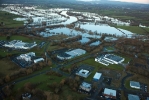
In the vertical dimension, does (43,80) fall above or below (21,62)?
below

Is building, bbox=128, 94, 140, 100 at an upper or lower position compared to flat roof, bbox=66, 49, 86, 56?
lower

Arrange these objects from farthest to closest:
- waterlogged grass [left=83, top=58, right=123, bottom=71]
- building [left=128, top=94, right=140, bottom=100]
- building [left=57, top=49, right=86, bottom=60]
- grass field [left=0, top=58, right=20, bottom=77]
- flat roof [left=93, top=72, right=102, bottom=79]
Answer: building [left=57, top=49, right=86, bottom=60], waterlogged grass [left=83, top=58, right=123, bottom=71], grass field [left=0, top=58, right=20, bottom=77], flat roof [left=93, top=72, right=102, bottom=79], building [left=128, top=94, right=140, bottom=100]

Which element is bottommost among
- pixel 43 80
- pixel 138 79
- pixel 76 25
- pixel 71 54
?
pixel 138 79

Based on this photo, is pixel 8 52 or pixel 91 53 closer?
pixel 8 52

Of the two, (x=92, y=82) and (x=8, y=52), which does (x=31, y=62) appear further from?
(x=92, y=82)

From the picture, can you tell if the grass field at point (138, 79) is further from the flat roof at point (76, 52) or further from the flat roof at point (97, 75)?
the flat roof at point (76, 52)

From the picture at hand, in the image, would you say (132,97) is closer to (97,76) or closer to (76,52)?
(97,76)

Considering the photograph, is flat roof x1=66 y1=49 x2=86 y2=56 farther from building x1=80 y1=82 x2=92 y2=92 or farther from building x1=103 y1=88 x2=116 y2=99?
building x1=103 y1=88 x2=116 y2=99

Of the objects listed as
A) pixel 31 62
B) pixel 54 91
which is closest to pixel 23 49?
pixel 31 62

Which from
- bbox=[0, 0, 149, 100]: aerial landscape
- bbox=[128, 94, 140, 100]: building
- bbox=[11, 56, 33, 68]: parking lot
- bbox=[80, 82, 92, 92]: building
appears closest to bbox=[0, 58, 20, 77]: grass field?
bbox=[0, 0, 149, 100]: aerial landscape

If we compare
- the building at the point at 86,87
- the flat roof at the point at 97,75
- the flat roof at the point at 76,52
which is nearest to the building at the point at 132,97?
the building at the point at 86,87

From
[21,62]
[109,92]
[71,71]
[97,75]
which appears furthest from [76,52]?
[109,92]
